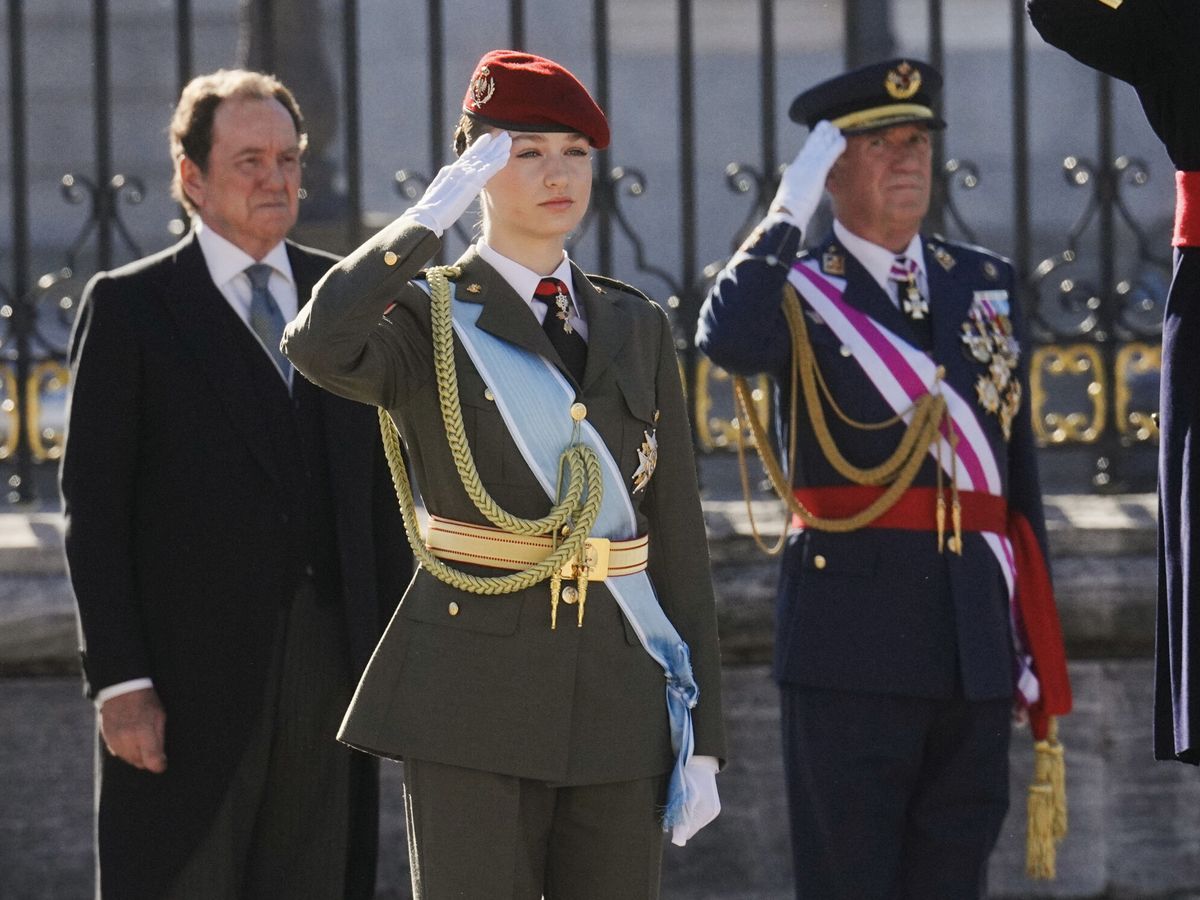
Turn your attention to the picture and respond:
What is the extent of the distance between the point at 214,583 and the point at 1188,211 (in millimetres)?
1790

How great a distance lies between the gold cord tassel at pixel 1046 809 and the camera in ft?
14.2

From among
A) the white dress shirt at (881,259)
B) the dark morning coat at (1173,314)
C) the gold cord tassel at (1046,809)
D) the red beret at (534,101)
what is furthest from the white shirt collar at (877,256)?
the dark morning coat at (1173,314)

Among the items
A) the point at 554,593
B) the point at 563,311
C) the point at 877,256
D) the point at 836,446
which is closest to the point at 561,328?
the point at 563,311

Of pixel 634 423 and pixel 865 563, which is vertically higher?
pixel 634 423

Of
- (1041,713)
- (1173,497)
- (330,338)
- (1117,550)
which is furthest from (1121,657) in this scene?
(330,338)

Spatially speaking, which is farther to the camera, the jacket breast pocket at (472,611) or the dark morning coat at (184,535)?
the dark morning coat at (184,535)

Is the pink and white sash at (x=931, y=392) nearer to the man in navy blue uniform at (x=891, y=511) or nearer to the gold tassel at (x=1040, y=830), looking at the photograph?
the man in navy blue uniform at (x=891, y=511)

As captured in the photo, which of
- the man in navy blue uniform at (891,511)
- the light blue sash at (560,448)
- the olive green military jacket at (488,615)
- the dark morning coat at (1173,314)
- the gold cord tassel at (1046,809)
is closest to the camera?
the dark morning coat at (1173,314)

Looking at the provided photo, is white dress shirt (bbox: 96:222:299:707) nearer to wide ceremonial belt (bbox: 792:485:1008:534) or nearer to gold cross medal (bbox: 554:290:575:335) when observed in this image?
gold cross medal (bbox: 554:290:575:335)

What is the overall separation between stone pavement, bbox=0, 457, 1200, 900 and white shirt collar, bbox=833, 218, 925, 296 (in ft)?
3.43

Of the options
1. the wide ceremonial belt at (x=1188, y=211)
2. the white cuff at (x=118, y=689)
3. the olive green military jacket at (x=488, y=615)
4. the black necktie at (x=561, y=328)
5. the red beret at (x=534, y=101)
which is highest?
the red beret at (x=534, y=101)

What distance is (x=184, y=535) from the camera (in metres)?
3.89

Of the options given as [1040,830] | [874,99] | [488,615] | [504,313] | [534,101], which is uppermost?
[874,99]

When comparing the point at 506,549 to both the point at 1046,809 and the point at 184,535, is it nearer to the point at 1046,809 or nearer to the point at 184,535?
the point at 184,535
